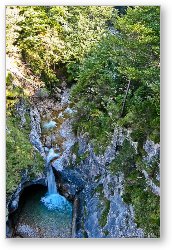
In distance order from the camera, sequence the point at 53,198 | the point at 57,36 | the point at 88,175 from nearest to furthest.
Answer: the point at 57,36 < the point at 53,198 < the point at 88,175

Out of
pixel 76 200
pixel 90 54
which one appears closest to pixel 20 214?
pixel 76 200

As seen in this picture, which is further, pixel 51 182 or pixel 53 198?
pixel 51 182

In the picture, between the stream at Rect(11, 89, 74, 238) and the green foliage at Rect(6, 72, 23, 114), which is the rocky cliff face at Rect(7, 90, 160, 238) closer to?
the stream at Rect(11, 89, 74, 238)

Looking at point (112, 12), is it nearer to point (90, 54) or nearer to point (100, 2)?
point (100, 2)

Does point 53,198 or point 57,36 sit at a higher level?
point 57,36

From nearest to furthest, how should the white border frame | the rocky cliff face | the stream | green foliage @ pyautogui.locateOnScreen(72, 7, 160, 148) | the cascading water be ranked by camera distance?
1. the white border frame
2. green foliage @ pyautogui.locateOnScreen(72, 7, 160, 148)
3. the rocky cliff face
4. the stream
5. the cascading water

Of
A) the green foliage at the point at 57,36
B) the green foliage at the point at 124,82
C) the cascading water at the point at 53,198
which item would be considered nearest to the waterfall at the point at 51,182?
the cascading water at the point at 53,198

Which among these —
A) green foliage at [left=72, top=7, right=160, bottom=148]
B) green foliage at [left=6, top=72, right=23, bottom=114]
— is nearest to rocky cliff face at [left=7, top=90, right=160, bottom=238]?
green foliage at [left=72, top=7, right=160, bottom=148]

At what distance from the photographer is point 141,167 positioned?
17.5 ft

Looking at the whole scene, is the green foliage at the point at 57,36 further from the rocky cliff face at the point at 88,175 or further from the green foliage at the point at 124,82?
the rocky cliff face at the point at 88,175

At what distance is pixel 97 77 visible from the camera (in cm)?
589

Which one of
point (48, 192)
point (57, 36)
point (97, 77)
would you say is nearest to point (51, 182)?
point (48, 192)

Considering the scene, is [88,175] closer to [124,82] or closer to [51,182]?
A: [51,182]

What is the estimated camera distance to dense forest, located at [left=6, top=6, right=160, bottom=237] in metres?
5.19
